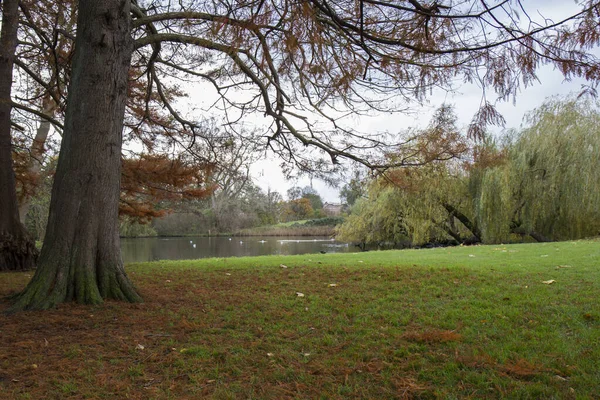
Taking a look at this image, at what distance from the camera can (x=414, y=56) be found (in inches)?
151

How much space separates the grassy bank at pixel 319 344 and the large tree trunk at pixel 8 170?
2.52 metres

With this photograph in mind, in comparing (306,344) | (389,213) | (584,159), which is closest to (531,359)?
(306,344)

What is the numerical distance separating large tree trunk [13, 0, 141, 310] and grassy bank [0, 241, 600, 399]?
1.05ft

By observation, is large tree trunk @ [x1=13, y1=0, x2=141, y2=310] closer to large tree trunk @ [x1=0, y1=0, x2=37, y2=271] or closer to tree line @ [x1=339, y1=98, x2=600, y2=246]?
large tree trunk @ [x1=0, y1=0, x2=37, y2=271]

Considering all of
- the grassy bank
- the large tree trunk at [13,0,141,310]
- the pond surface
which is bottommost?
the grassy bank

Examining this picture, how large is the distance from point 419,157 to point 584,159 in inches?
407

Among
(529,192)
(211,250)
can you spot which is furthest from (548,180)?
(211,250)

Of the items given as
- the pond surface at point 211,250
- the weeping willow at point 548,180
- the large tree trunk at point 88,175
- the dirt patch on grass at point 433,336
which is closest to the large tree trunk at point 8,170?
the large tree trunk at point 88,175

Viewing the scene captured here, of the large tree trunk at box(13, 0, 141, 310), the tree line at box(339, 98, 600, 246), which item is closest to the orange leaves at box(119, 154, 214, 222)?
the large tree trunk at box(13, 0, 141, 310)

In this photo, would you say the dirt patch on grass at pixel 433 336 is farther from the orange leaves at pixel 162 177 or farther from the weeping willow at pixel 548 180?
the weeping willow at pixel 548 180

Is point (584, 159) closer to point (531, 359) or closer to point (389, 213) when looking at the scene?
point (389, 213)

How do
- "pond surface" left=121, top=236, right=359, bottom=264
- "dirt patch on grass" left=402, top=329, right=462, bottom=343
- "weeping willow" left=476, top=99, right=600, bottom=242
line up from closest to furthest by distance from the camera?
"dirt patch on grass" left=402, top=329, right=462, bottom=343 → "weeping willow" left=476, top=99, right=600, bottom=242 → "pond surface" left=121, top=236, right=359, bottom=264

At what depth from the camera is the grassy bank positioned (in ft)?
7.54

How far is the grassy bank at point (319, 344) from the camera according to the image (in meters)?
2.30
